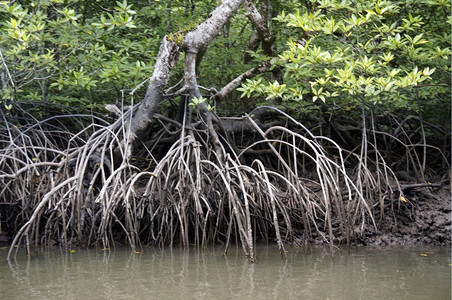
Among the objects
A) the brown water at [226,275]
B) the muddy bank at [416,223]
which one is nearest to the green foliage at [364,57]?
the muddy bank at [416,223]

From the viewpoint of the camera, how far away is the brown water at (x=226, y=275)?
3.68 m

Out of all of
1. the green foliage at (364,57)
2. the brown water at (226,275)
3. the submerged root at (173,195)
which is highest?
the green foliage at (364,57)

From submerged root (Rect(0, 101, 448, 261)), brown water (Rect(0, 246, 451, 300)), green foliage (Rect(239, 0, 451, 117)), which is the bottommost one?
brown water (Rect(0, 246, 451, 300))

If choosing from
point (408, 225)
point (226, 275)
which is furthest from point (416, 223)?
point (226, 275)

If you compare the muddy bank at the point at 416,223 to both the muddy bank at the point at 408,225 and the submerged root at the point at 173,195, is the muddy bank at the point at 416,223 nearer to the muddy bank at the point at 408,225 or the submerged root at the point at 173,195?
the muddy bank at the point at 408,225

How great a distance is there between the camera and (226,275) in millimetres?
4195

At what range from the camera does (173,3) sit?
25.4 feet

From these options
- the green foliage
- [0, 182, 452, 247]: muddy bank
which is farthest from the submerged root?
the green foliage

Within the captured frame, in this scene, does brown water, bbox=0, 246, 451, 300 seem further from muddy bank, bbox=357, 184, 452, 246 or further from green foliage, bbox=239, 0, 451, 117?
green foliage, bbox=239, 0, 451, 117

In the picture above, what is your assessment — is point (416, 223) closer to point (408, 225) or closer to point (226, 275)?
point (408, 225)

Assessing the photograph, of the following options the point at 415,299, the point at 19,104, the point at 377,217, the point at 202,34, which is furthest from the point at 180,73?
the point at 415,299

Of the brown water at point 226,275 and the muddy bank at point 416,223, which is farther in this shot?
the muddy bank at point 416,223

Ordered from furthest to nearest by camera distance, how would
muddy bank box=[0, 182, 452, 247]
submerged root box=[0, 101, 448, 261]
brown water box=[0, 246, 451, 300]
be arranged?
1. muddy bank box=[0, 182, 452, 247]
2. submerged root box=[0, 101, 448, 261]
3. brown water box=[0, 246, 451, 300]

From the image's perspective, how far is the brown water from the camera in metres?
3.68
